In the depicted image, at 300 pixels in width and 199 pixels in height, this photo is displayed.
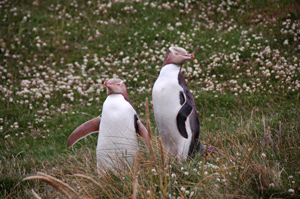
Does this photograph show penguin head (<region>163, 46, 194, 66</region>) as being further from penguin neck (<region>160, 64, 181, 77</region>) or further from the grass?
the grass

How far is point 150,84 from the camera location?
29.5 ft

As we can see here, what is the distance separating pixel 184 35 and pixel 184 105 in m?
6.23

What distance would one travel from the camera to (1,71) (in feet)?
33.8

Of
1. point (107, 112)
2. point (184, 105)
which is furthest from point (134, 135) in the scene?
point (184, 105)

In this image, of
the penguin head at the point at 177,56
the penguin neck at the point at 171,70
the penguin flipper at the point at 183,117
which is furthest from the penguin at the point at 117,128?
the penguin head at the point at 177,56

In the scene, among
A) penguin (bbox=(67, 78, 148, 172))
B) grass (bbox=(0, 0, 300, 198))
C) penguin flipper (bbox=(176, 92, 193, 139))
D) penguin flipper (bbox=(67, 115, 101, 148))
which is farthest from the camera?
penguin flipper (bbox=(67, 115, 101, 148))

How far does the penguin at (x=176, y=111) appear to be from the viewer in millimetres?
4613

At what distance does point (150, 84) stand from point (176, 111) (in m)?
4.43

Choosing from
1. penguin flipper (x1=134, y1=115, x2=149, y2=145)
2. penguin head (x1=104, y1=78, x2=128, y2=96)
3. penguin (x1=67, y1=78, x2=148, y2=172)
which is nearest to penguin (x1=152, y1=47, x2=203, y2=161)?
penguin flipper (x1=134, y1=115, x2=149, y2=145)

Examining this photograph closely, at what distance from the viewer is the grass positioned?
399 centimetres

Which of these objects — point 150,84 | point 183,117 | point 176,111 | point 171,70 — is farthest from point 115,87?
point 150,84

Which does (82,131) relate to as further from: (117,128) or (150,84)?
(150,84)

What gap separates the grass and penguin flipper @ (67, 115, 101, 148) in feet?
1.00

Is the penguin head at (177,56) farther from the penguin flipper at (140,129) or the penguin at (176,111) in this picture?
the penguin flipper at (140,129)
